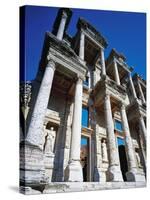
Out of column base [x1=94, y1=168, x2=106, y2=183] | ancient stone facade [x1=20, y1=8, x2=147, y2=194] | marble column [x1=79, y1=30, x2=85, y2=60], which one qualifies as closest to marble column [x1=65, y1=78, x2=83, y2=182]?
ancient stone facade [x1=20, y1=8, x2=147, y2=194]

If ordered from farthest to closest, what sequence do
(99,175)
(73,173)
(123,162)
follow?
1. (123,162)
2. (99,175)
3. (73,173)

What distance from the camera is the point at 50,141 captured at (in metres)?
9.53

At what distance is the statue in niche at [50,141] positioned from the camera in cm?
923

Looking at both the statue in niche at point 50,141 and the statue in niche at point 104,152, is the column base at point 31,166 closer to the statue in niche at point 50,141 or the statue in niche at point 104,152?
the statue in niche at point 50,141

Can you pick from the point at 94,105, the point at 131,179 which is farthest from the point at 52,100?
the point at 131,179

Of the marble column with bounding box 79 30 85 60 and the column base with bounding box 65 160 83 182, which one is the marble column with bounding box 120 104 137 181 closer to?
the column base with bounding box 65 160 83 182

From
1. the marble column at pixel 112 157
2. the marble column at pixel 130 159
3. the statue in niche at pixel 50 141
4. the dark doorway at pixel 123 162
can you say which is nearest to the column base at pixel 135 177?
the marble column at pixel 130 159

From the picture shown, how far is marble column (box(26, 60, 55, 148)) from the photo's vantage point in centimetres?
572

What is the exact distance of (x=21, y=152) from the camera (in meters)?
5.19

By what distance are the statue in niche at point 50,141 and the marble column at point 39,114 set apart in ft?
10.6

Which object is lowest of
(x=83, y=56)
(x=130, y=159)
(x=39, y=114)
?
(x=130, y=159)

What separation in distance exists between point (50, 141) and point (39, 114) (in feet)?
11.5

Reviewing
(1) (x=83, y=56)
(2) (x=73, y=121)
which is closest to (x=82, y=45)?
(1) (x=83, y=56)

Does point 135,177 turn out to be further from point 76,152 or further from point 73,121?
point 73,121
